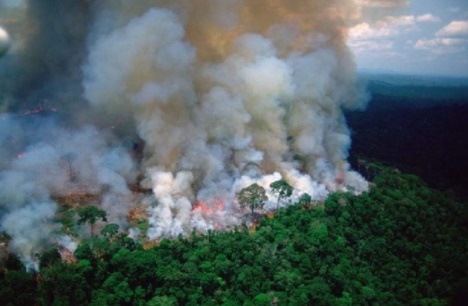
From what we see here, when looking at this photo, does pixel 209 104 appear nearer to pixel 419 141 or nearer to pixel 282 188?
pixel 282 188

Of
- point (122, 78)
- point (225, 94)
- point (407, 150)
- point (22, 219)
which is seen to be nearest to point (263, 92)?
point (225, 94)

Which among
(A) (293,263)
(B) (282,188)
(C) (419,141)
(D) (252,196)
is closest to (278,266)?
(A) (293,263)

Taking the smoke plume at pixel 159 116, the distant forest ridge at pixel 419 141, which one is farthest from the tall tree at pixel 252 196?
the distant forest ridge at pixel 419 141

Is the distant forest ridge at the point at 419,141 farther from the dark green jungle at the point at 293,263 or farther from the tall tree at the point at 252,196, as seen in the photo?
the tall tree at the point at 252,196

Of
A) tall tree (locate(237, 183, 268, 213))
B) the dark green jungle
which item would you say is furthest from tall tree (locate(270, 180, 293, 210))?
tall tree (locate(237, 183, 268, 213))

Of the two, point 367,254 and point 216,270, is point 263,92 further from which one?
point 216,270

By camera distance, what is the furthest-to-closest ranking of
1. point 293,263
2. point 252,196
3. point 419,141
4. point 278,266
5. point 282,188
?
point 419,141
point 282,188
point 252,196
point 293,263
point 278,266
